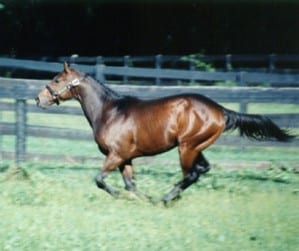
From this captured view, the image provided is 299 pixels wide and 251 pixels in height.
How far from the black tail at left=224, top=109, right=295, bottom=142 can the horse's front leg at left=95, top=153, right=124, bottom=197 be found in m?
1.41

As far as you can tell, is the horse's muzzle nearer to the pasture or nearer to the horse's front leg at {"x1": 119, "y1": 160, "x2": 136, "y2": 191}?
the pasture

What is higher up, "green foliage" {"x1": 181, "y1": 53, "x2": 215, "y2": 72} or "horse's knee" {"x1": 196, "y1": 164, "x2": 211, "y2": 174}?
"green foliage" {"x1": 181, "y1": 53, "x2": 215, "y2": 72}

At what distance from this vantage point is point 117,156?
8.84 m

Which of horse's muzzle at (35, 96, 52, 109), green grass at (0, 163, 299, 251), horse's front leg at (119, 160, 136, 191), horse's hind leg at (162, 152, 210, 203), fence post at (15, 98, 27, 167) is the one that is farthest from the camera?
fence post at (15, 98, 27, 167)

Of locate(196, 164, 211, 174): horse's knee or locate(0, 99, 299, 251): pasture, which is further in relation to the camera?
locate(196, 164, 211, 174): horse's knee

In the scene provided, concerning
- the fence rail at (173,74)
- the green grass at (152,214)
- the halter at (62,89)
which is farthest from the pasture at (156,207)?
the fence rail at (173,74)

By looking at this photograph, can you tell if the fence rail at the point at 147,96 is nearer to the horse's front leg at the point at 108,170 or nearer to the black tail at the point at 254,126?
the black tail at the point at 254,126

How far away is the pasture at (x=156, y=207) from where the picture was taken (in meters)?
6.38

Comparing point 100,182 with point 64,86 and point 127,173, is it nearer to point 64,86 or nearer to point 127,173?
point 127,173

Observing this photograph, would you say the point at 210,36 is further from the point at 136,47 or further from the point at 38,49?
the point at 38,49

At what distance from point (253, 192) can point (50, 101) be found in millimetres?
2938

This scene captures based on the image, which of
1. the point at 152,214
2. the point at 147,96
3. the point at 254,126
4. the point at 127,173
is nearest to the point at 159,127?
the point at 127,173

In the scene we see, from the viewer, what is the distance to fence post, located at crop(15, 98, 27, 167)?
11266 mm

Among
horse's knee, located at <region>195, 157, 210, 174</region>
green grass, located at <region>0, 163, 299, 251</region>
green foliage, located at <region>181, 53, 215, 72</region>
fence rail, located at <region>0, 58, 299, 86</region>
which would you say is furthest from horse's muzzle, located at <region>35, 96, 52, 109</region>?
green foliage, located at <region>181, 53, 215, 72</region>
